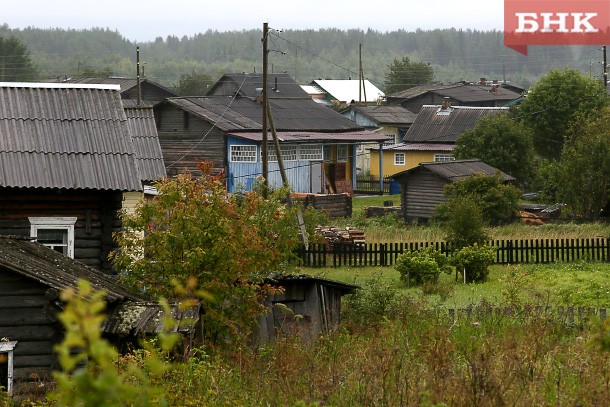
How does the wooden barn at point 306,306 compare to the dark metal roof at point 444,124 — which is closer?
the wooden barn at point 306,306

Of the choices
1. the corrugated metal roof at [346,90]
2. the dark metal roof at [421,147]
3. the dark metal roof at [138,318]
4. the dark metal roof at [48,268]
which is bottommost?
the dark metal roof at [138,318]

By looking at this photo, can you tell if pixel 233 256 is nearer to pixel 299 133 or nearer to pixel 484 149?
pixel 484 149

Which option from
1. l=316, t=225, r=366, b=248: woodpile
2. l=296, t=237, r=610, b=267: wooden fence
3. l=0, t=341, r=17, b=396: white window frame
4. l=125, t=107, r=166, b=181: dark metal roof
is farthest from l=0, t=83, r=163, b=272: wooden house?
l=316, t=225, r=366, b=248: woodpile

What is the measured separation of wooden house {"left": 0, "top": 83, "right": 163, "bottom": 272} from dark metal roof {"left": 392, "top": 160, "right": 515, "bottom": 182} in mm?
22936

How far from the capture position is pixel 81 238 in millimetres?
19422

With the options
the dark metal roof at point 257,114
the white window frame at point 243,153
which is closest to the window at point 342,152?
the dark metal roof at point 257,114

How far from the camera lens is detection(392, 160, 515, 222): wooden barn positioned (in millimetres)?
42062

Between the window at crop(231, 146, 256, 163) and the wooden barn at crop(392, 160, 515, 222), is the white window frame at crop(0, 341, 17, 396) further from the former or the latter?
the window at crop(231, 146, 256, 163)

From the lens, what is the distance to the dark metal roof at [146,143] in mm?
21203

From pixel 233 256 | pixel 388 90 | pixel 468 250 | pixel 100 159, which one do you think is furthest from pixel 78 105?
pixel 388 90

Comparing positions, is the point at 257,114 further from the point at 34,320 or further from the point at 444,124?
the point at 34,320

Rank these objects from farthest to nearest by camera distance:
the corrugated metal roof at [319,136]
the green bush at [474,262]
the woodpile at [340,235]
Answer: the corrugated metal roof at [319,136], the woodpile at [340,235], the green bush at [474,262]

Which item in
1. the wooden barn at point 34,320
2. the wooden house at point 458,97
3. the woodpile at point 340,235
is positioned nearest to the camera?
the wooden barn at point 34,320

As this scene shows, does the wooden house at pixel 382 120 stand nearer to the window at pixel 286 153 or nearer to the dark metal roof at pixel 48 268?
the window at pixel 286 153
